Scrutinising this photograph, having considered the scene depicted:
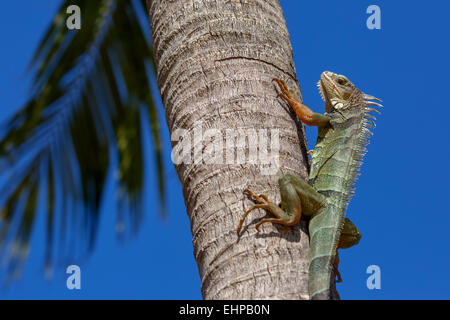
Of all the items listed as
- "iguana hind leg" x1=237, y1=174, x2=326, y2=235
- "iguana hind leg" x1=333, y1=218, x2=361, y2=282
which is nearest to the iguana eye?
"iguana hind leg" x1=333, y1=218, x2=361, y2=282

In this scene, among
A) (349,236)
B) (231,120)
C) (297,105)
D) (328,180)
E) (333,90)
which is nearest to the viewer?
(231,120)

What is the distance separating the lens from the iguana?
2812 millimetres

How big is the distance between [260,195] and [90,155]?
2.15 m

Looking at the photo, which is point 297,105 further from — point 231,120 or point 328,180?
point 328,180

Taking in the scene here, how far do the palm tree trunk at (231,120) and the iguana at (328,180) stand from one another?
2.4 inches

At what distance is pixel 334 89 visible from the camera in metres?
5.05

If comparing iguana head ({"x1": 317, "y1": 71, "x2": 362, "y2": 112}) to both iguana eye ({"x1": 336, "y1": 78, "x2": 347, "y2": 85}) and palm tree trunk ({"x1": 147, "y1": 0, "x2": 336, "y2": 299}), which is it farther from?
palm tree trunk ({"x1": 147, "y1": 0, "x2": 336, "y2": 299})

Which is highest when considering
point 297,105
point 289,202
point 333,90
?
point 333,90

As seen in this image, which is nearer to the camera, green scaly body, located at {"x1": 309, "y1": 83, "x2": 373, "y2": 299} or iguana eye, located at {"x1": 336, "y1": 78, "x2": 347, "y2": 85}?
green scaly body, located at {"x1": 309, "y1": 83, "x2": 373, "y2": 299}

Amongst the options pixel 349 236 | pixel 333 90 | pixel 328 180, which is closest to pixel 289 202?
pixel 328 180

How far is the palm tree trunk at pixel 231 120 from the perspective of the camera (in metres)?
2.61

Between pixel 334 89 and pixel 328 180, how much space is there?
1.52 metres

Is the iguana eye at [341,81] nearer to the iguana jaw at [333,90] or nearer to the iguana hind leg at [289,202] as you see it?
the iguana jaw at [333,90]

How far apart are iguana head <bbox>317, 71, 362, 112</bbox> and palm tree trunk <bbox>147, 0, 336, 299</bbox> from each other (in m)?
1.49
